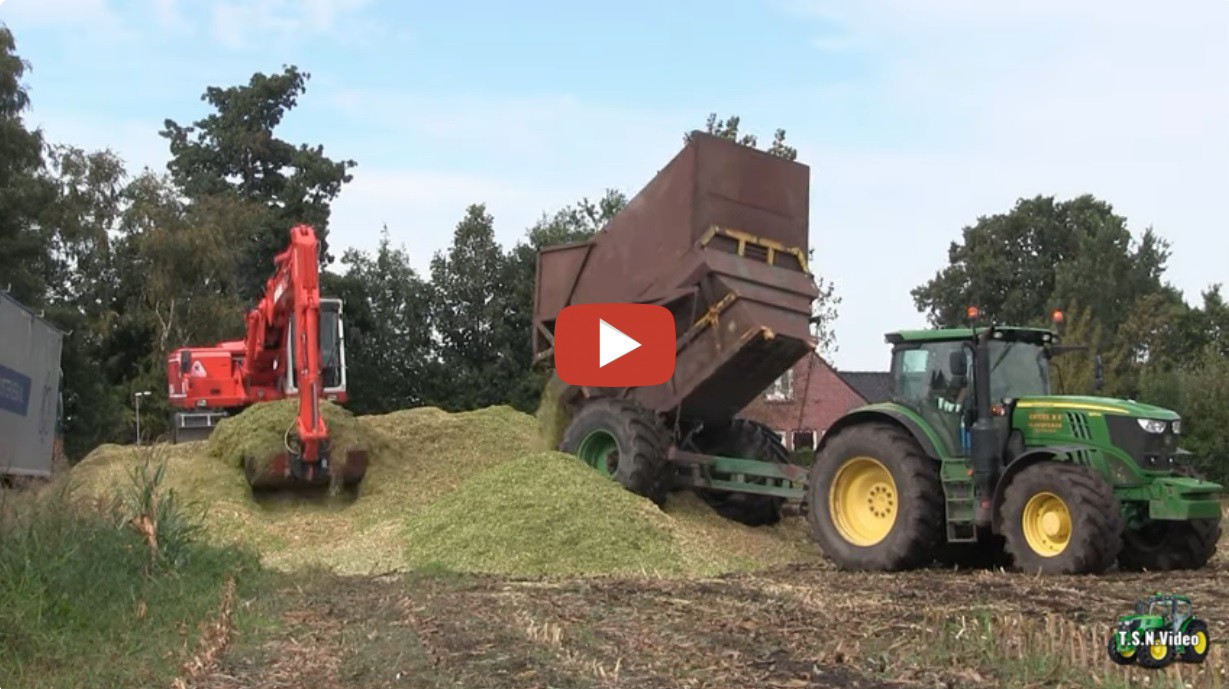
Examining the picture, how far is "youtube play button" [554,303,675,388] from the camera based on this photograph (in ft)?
46.1

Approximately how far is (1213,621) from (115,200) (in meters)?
34.1

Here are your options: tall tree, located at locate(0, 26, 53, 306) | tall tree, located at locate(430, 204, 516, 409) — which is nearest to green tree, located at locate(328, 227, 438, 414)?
tall tree, located at locate(430, 204, 516, 409)

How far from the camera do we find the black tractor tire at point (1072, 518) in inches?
396

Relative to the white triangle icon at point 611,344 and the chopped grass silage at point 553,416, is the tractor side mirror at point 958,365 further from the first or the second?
the chopped grass silage at point 553,416

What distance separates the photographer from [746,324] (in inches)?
522

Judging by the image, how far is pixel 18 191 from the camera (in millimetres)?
29203

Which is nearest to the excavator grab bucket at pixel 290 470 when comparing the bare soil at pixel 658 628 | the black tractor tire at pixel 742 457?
the black tractor tire at pixel 742 457

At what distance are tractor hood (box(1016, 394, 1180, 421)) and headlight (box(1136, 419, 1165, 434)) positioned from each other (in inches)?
1.6

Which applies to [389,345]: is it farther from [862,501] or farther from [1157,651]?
[1157,651]

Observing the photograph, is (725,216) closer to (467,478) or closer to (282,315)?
(467,478)

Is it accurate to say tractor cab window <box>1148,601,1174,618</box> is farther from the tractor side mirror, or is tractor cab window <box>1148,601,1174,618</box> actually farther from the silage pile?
the silage pile

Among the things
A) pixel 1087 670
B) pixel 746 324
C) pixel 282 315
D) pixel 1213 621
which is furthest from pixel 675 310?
pixel 1087 670

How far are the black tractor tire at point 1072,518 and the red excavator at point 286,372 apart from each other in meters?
7.60

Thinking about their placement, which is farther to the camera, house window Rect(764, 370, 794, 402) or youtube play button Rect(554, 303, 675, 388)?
house window Rect(764, 370, 794, 402)
